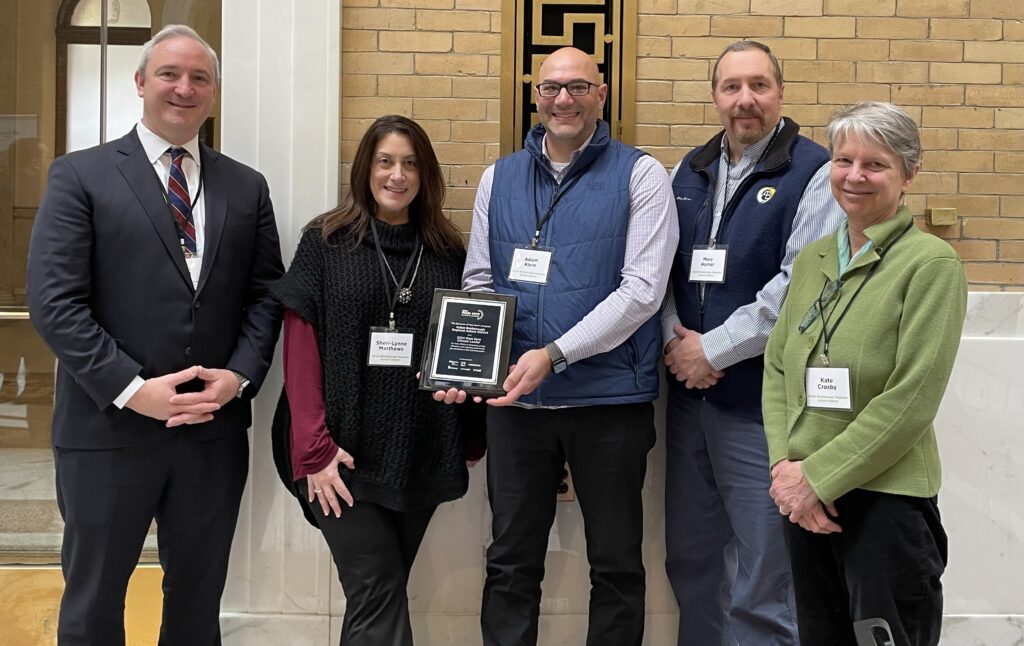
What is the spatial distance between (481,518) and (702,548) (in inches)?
34.5

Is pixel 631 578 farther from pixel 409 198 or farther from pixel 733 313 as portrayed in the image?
pixel 409 198

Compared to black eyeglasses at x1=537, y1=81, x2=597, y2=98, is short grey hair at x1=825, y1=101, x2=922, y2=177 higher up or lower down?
lower down

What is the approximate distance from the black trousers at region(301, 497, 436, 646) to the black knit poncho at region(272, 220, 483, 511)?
0.32 ft

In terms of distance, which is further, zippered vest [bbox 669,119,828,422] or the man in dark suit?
zippered vest [bbox 669,119,828,422]

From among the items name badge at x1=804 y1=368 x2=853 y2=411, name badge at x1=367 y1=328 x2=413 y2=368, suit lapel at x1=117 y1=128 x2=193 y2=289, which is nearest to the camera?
name badge at x1=804 y1=368 x2=853 y2=411

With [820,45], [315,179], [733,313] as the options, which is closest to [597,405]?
[733,313]

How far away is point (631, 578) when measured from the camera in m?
2.98

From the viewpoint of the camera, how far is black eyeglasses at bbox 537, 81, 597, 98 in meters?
2.88

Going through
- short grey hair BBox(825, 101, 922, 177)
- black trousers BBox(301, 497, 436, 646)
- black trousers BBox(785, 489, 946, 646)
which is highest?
short grey hair BBox(825, 101, 922, 177)

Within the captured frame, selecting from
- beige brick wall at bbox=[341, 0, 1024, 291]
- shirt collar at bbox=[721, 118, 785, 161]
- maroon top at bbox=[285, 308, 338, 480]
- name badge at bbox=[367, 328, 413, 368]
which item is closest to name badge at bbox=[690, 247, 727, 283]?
shirt collar at bbox=[721, 118, 785, 161]

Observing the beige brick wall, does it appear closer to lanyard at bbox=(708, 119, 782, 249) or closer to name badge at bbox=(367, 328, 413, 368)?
lanyard at bbox=(708, 119, 782, 249)

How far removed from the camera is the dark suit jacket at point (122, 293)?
2566mm

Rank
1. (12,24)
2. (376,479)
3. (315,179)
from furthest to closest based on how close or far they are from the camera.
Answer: (12,24) < (315,179) < (376,479)

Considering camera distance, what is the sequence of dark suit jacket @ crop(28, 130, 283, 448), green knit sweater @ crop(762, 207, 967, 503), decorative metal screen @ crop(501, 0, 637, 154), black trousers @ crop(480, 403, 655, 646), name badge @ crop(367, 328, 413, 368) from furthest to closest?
decorative metal screen @ crop(501, 0, 637, 154) → black trousers @ crop(480, 403, 655, 646) → name badge @ crop(367, 328, 413, 368) → dark suit jacket @ crop(28, 130, 283, 448) → green knit sweater @ crop(762, 207, 967, 503)
